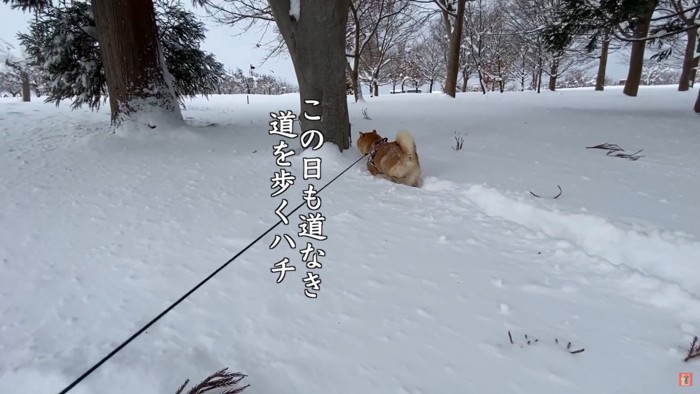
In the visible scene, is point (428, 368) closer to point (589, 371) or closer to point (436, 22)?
point (589, 371)

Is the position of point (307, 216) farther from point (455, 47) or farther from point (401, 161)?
point (455, 47)

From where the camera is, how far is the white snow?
163 inches

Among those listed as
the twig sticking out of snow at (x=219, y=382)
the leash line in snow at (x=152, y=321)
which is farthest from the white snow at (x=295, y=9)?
the twig sticking out of snow at (x=219, y=382)

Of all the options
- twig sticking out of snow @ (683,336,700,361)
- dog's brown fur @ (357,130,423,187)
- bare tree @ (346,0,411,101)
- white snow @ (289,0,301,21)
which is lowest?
twig sticking out of snow @ (683,336,700,361)

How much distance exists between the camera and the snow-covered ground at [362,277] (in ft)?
4.60

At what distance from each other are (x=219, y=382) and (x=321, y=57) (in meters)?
3.80

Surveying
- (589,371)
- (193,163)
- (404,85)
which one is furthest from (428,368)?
(404,85)

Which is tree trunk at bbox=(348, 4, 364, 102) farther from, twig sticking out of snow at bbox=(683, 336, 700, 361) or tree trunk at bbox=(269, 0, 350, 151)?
twig sticking out of snow at bbox=(683, 336, 700, 361)

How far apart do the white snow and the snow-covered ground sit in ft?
5.79

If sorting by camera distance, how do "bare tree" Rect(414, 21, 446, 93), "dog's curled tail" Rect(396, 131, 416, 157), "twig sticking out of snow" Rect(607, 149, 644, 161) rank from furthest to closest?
"bare tree" Rect(414, 21, 446, 93) < "twig sticking out of snow" Rect(607, 149, 644, 161) < "dog's curled tail" Rect(396, 131, 416, 157)

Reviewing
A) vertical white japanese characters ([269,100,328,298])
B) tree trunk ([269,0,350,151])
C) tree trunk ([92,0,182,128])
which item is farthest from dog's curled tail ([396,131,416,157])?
tree trunk ([92,0,182,128])

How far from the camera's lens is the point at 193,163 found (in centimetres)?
410

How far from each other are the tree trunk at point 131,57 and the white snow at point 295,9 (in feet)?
7.14

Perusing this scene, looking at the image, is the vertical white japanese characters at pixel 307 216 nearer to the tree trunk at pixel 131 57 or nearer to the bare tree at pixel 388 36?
the tree trunk at pixel 131 57
